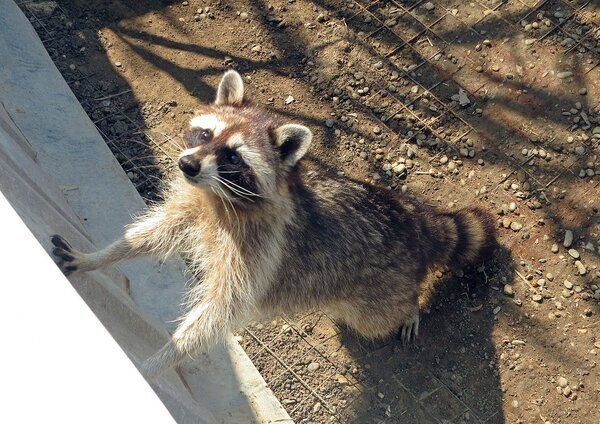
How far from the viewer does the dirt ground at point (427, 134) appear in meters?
3.79

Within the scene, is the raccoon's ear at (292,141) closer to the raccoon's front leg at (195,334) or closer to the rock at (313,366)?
the raccoon's front leg at (195,334)

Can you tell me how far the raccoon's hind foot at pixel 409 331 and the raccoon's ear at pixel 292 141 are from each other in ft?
4.40

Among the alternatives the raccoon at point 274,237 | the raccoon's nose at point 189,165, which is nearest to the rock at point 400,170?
the raccoon at point 274,237

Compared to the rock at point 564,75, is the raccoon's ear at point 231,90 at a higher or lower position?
higher

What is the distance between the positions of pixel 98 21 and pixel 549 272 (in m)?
3.56

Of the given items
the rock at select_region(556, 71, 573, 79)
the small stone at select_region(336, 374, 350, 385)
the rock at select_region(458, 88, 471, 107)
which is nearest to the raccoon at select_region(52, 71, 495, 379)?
the small stone at select_region(336, 374, 350, 385)

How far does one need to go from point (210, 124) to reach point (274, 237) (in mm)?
613

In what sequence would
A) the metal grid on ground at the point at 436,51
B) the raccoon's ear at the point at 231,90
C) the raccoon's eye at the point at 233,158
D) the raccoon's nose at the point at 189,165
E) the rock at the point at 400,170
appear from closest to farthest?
1. the raccoon's nose at the point at 189,165
2. the raccoon's eye at the point at 233,158
3. the raccoon's ear at the point at 231,90
4. the metal grid on ground at the point at 436,51
5. the rock at the point at 400,170

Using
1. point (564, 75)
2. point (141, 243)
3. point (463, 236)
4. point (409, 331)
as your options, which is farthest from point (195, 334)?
point (564, 75)

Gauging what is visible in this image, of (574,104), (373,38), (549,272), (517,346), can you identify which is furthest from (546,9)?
(517,346)

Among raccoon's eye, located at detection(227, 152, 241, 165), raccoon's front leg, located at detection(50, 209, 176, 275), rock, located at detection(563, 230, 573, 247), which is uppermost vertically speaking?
raccoon's eye, located at detection(227, 152, 241, 165)

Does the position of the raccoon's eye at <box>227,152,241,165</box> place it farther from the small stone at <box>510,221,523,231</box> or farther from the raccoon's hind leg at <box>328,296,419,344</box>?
the small stone at <box>510,221,523,231</box>

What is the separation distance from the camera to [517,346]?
3.88 m

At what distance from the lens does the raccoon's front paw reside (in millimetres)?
3025
